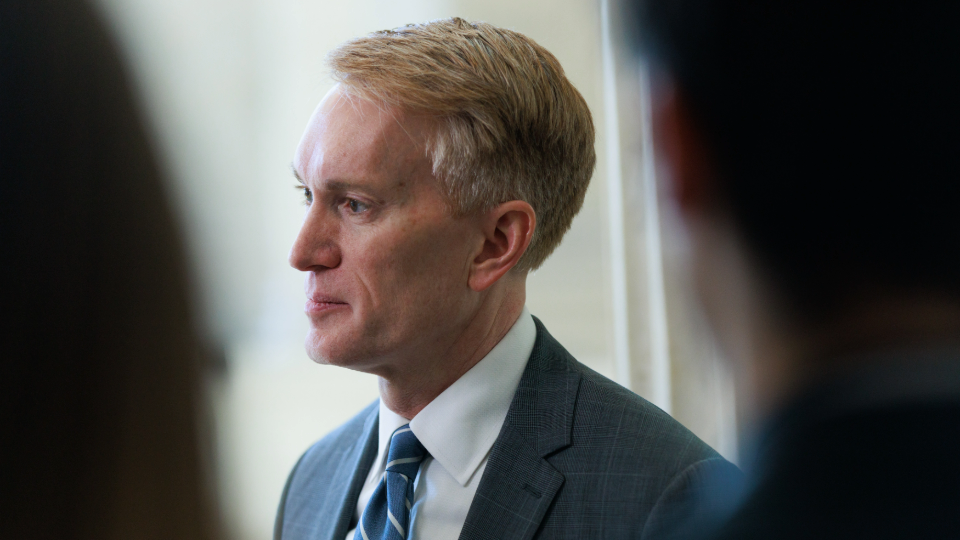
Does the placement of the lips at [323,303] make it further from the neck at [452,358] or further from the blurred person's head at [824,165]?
the blurred person's head at [824,165]

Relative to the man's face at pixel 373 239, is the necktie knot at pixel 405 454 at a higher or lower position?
lower

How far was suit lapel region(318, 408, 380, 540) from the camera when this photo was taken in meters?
0.86

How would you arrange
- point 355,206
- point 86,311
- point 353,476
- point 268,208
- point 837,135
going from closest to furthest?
1. point 837,135
2. point 86,311
3. point 355,206
4. point 353,476
5. point 268,208

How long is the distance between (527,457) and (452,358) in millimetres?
154

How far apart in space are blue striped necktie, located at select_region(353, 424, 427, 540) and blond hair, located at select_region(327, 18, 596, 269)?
0.29 metres

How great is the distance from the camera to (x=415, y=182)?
0.71 m

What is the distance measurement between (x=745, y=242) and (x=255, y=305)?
0.94 meters

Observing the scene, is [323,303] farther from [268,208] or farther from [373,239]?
[268,208]

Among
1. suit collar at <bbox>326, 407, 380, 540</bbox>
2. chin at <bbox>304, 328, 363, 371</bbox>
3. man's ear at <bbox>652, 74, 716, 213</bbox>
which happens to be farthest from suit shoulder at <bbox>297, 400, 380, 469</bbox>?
man's ear at <bbox>652, 74, 716, 213</bbox>

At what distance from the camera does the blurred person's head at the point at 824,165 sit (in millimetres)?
409

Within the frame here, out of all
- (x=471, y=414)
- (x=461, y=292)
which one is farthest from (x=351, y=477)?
(x=461, y=292)

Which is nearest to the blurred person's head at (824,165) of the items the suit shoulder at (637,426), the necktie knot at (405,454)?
the suit shoulder at (637,426)

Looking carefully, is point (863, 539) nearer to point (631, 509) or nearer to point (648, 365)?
point (631, 509)

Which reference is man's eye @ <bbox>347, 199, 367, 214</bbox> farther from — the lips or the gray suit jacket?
the gray suit jacket
